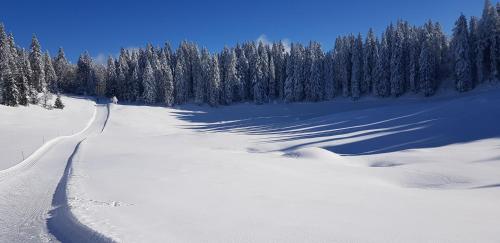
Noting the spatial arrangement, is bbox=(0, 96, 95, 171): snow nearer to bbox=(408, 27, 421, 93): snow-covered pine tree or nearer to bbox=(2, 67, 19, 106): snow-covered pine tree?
bbox=(2, 67, 19, 106): snow-covered pine tree

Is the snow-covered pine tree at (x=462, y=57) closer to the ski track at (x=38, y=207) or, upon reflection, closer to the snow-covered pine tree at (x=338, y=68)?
the snow-covered pine tree at (x=338, y=68)

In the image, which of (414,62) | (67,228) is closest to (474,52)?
(414,62)

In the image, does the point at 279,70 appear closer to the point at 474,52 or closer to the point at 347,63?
the point at 347,63

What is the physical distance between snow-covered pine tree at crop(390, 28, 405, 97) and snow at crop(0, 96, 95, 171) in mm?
59464

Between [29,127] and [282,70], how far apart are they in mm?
64153

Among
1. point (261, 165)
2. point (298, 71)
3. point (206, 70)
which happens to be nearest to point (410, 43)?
point (298, 71)

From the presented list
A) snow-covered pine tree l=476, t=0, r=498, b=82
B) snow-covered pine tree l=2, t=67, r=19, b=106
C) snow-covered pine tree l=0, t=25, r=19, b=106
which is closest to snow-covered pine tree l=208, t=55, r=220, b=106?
snow-covered pine tree l=0, t=25, r=19, b=106

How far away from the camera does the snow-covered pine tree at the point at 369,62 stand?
260 ft

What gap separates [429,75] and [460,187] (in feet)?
198

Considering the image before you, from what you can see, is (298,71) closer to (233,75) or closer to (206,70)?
(233,75)

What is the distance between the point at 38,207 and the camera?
37.3 ft

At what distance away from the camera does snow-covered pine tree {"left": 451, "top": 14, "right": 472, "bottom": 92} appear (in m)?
63.1

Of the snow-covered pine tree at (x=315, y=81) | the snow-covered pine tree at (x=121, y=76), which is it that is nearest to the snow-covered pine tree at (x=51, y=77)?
the snow-covered pine tree at (x=121, y=76)

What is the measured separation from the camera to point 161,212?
9.23m
